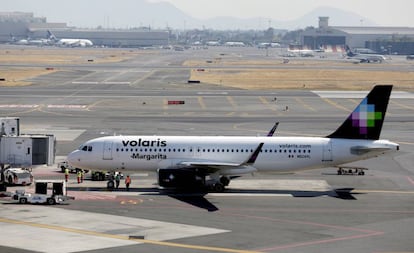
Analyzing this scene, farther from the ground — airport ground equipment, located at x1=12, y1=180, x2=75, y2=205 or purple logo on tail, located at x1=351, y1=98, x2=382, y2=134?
purple logo on tail, located at x1=351, y1=98, x2=382, y2=134

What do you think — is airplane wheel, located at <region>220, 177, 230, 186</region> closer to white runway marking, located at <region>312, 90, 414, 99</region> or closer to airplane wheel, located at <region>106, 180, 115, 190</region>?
airplane wheel, located at <region>106, 180, 115, 190</region>

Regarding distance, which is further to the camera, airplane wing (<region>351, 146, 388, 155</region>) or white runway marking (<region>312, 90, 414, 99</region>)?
white runway marking (<region>312, 90, 414, 99</region>)

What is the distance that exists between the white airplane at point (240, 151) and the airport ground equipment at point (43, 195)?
6.92 metres

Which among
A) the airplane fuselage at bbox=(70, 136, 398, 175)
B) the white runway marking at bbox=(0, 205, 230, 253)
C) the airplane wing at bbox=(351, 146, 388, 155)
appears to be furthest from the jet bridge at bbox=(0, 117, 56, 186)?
the airplane wing at bbox=(351, 146, 388, 155)

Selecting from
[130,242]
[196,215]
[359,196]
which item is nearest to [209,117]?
[359,196]

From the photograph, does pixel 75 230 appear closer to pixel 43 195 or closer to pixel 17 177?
pixel 43 195

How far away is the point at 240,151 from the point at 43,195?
16.8 meters

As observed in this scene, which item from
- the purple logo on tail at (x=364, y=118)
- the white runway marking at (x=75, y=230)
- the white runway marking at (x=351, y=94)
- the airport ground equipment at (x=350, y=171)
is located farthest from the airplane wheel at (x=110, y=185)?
the white runway marking at (x=351, y=94)

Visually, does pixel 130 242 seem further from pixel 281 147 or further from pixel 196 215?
pixel 281 147

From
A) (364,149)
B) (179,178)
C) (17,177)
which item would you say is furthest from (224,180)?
(17,177)

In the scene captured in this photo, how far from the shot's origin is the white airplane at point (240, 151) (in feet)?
230

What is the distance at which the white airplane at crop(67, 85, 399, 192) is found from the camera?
70.1m

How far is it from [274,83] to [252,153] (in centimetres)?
12467

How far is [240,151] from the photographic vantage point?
7062 centimetres
